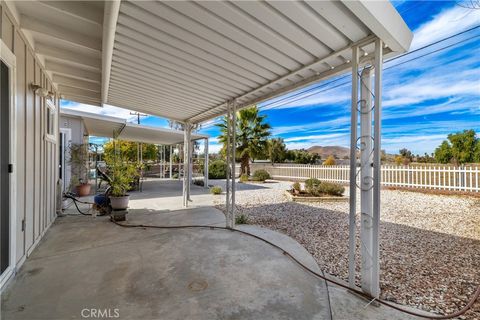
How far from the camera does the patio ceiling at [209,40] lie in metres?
1.98

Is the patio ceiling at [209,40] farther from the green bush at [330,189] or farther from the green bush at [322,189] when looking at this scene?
the green bush at [330,189]

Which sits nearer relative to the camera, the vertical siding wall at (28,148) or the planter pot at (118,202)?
the vertical siding wall at (28,148)

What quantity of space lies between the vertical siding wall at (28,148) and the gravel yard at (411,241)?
12.1ft

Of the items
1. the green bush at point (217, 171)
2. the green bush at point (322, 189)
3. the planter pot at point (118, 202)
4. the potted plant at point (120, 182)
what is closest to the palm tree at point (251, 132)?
the green bush at point (217, 171)

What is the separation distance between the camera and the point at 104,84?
3.87 m

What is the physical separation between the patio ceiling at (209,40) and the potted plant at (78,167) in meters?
4.01

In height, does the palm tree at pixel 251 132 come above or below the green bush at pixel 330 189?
above

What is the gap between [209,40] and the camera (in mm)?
2482

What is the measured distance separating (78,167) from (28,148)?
6.04m

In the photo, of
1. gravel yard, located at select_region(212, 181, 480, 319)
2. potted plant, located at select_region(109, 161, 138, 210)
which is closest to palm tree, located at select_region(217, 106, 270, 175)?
gravel yard, located at select_region(212, 181, 480, 319)

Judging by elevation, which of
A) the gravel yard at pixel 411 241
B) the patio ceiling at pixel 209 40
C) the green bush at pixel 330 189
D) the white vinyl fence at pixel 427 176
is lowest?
the gravel yard at pixel 411 241
